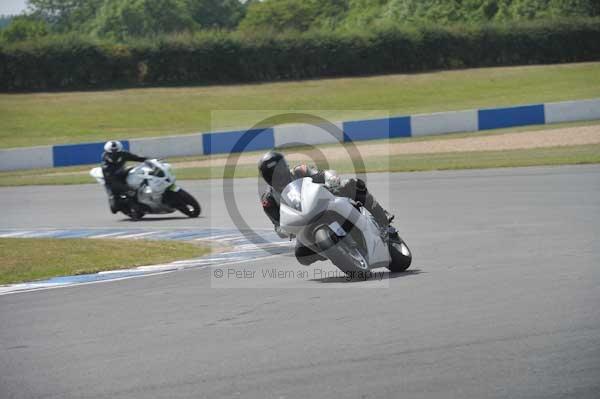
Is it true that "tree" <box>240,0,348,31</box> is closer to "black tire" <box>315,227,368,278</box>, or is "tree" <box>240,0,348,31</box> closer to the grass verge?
the grass verge

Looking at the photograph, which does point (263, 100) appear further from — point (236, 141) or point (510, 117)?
point (510, 117)

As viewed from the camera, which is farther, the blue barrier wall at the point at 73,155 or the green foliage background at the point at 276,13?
the green foliage background at the point at 276,13

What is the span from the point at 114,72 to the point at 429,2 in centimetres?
2960

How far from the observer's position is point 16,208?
1994 centimetres

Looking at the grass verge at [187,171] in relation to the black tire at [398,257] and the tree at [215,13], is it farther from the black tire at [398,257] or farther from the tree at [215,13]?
the tree at [215,13]

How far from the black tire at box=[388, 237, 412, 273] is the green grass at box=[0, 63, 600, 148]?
29.1 m

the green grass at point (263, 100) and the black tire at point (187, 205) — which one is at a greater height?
the green grass at point (263, 100)

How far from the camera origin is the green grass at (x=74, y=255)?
1139 cm

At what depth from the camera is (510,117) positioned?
32031 mm

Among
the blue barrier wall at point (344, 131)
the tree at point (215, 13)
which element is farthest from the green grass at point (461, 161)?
the tree at point (215, 13)

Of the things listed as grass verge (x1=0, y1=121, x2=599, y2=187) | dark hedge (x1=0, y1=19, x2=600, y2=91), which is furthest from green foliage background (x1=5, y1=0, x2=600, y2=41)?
grass verge (x1=0, y1=121, x2=599, y2=187)

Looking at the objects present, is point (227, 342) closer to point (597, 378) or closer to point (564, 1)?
point (597, 378)

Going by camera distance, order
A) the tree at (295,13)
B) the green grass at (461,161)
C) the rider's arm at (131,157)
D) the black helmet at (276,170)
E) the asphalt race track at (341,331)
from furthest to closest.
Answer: the tree at (295,13) < the green grass at (461,161) < the rider's arm at (131,157) < the black helmet at (276,170) < the asphalt race track at (341,331)

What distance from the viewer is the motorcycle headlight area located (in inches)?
343
